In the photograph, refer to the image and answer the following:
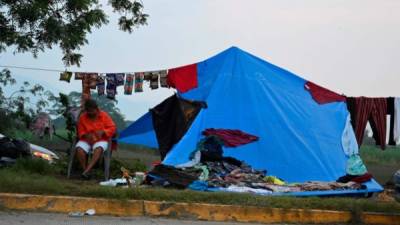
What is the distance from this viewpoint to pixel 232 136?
10.8 m

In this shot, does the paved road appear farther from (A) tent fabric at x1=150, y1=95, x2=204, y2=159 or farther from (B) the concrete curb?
(A) tent fabric at x1=150, y1=95, x2=204, y2=159

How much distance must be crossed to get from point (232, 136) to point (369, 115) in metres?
4.28

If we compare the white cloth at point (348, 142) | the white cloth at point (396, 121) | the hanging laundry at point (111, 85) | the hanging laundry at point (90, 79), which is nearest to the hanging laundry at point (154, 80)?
the hanging laundry at point (111, 85)

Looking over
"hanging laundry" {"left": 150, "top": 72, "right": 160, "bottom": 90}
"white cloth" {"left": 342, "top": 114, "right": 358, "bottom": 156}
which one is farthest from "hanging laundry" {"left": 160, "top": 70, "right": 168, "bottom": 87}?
"white cloth" {"left": 342, "top": 114, "right": 358, "bottom": 156}

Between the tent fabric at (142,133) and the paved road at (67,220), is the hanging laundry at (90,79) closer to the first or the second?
the tent fabric at (142,133)

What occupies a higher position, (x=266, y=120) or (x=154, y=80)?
(x=154, y=80)

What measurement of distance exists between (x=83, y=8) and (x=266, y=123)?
3.93 meters

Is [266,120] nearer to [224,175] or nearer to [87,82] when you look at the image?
[224,175]

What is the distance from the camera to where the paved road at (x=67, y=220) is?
6395mm

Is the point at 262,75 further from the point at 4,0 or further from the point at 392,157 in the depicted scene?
the point at 392,157

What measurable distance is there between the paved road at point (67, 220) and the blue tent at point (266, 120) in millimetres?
2809

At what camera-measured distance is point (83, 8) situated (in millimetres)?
10188

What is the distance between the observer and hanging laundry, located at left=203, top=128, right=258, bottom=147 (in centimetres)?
1066

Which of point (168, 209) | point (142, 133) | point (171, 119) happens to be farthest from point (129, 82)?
point (168, 209)
